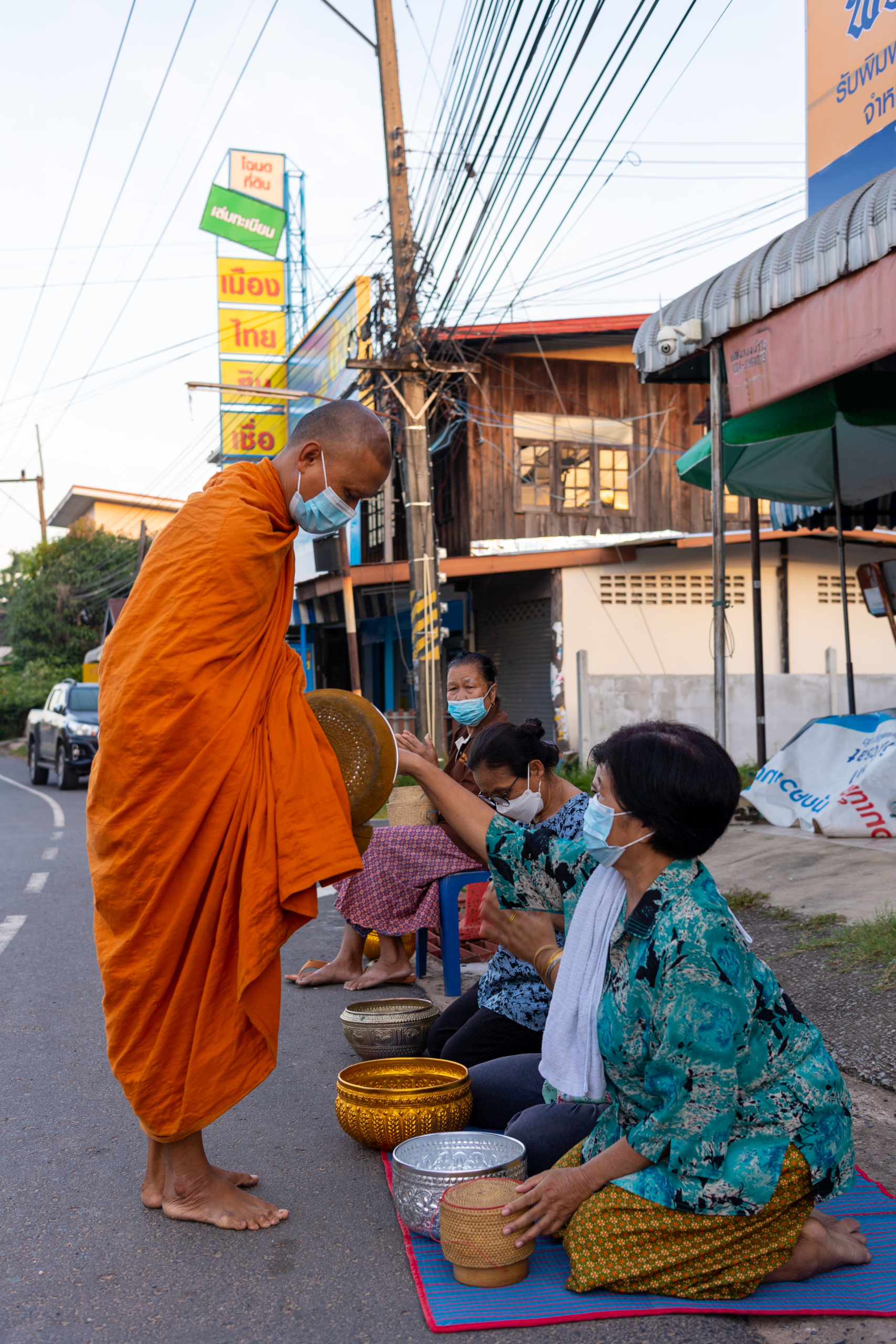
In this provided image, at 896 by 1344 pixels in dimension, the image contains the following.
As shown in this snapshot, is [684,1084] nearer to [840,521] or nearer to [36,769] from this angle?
[840,521]

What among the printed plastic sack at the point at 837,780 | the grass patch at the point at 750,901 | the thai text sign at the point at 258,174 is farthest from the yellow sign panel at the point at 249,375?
the grass patch at the point at 750,901

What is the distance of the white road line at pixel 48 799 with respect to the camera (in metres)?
12.6

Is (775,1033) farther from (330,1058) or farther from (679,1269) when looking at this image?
(330,1058)

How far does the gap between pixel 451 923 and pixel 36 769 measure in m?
15.5

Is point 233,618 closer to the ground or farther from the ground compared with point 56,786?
farther from the ground

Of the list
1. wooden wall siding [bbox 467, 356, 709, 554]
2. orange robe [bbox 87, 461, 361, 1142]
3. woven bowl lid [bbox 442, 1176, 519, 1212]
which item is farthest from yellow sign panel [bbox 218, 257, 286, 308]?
woven bowl lid [bbox 442, 1176, 519, 1212]

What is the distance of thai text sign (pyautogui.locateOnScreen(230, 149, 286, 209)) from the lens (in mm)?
20750

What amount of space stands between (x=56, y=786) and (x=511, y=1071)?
54.3ft

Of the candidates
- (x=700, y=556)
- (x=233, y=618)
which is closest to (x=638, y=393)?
(x=700, y=556)

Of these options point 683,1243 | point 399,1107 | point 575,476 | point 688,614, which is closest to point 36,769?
point 575,476

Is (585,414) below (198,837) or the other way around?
the other way around

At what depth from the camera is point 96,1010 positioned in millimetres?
4906

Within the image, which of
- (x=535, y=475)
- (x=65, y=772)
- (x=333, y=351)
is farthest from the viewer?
(x=333, y=351)

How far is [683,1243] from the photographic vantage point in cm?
232
